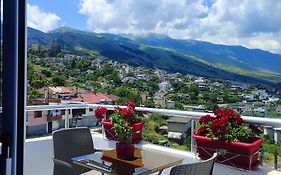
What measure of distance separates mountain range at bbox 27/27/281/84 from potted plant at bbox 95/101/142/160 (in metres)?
1.20

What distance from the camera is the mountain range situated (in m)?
4.21

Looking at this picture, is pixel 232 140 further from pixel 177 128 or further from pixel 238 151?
pixel 177 128

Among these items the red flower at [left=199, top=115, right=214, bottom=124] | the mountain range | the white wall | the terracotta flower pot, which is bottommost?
the white wall

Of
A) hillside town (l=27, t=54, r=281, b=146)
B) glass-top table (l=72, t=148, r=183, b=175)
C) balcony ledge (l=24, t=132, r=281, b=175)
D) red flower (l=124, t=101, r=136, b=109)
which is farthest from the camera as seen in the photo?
red flower (l=124, t=101, r=136, b=109)

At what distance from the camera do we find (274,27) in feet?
13.9

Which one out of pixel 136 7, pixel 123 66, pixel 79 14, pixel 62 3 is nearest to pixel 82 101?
pixel 123 66

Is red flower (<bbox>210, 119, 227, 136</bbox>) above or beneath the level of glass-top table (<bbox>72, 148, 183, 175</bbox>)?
above

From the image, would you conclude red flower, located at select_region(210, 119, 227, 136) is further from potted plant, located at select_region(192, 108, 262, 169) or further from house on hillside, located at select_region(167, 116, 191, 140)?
house on hillside, located at select_region(167, 116, 191, 140)

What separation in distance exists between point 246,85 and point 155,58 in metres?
2.41

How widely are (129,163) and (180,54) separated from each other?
11.6 feet

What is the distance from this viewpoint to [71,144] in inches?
117

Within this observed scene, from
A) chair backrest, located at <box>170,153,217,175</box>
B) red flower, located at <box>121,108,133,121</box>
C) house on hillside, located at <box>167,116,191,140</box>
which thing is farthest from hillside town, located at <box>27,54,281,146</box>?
chair backrest, located at <box>170,153,217,175</box>

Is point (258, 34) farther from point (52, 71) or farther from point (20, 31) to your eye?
point (20, 31)

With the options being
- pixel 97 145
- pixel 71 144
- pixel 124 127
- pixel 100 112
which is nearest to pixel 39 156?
pixel 97 145
